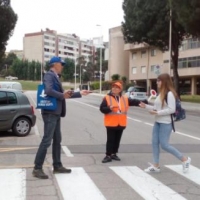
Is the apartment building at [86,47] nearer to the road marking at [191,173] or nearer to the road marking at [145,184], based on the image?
the road marking at [191,173]

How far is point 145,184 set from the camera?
6.67m

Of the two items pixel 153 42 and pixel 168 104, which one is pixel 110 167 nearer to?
pixel 168 104

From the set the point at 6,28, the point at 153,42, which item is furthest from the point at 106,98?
the point at 153,42

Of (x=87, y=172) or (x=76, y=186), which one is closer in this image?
(x=76, y=186)

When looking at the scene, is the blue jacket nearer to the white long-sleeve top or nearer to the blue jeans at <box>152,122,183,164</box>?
the white long-sleeve top

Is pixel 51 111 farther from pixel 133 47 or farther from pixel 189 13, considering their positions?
pixel 133 47

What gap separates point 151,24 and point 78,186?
36213 millimetres

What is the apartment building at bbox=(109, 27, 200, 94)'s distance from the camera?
218ft

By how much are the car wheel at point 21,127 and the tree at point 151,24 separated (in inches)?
1045

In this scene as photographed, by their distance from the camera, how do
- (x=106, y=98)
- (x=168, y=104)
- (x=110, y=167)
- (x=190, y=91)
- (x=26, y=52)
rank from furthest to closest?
(x=26, y=52), (x=190, y=91), (x=106, y=98), (x=110, y=167), (x=168, y=104)

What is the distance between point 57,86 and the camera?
6996mm

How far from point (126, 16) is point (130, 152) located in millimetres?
35856

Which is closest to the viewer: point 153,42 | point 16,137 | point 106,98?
point 106,98

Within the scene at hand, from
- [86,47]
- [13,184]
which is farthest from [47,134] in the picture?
[86,47]
